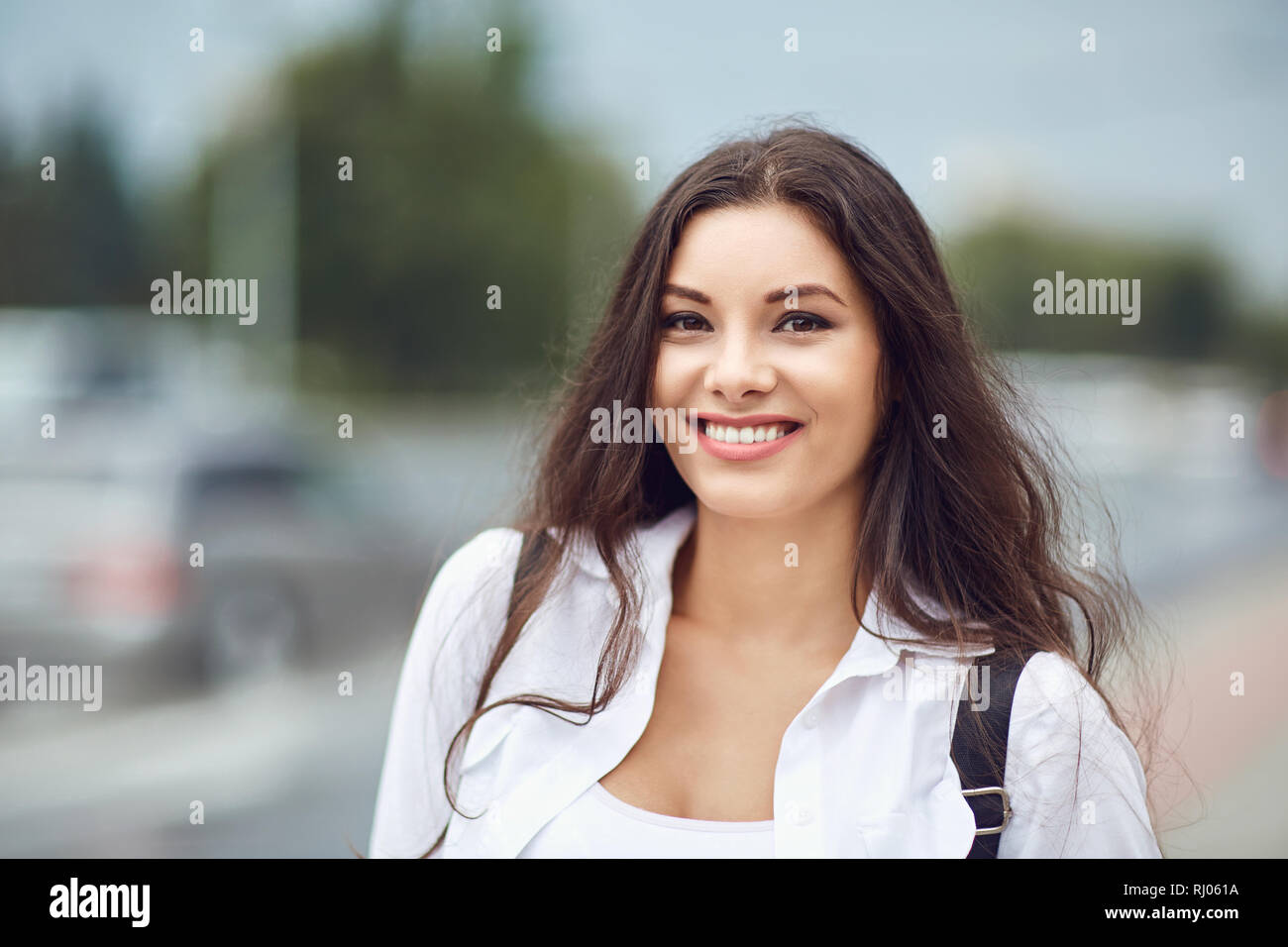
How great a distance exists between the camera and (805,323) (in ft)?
6.15

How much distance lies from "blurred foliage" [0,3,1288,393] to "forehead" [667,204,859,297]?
13.6 meters

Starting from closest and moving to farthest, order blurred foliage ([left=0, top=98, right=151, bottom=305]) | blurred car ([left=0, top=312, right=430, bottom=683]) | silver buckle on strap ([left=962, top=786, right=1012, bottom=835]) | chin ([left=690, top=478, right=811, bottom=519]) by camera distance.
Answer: silver buckle on strap ([left=962, top=786, right=1012, bottom=835]), chin ([left=690, top=478, right=811, bottom=519]), blurred car ([left=0, top=312, right=430, bottom=683]), blurred foliage ([left=0, top=98, right=151, bottom=305])

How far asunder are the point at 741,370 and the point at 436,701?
85cm

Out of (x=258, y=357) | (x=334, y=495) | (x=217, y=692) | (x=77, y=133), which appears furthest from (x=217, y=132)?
(x=217, y=692)

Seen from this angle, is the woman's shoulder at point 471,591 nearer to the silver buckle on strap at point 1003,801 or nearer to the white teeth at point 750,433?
the white teeth at point 750,433

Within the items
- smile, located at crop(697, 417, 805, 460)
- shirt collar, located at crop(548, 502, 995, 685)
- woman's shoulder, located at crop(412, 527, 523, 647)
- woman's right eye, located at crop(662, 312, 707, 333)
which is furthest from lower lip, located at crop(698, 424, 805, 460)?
woman's shoulder, located at crop(412, 527, 523, 647)

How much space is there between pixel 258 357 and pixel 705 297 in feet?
55.5

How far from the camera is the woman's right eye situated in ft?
6.38

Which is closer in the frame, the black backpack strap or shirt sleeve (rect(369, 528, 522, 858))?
the black backpack strap

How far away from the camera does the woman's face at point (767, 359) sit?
72.6 inches

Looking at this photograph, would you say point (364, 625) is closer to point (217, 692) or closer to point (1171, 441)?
point (217, 692)

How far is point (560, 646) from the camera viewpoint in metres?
2.06

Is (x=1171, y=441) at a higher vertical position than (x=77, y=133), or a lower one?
lower

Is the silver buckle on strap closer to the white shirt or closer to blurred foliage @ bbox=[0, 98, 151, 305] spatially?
the white shirt
